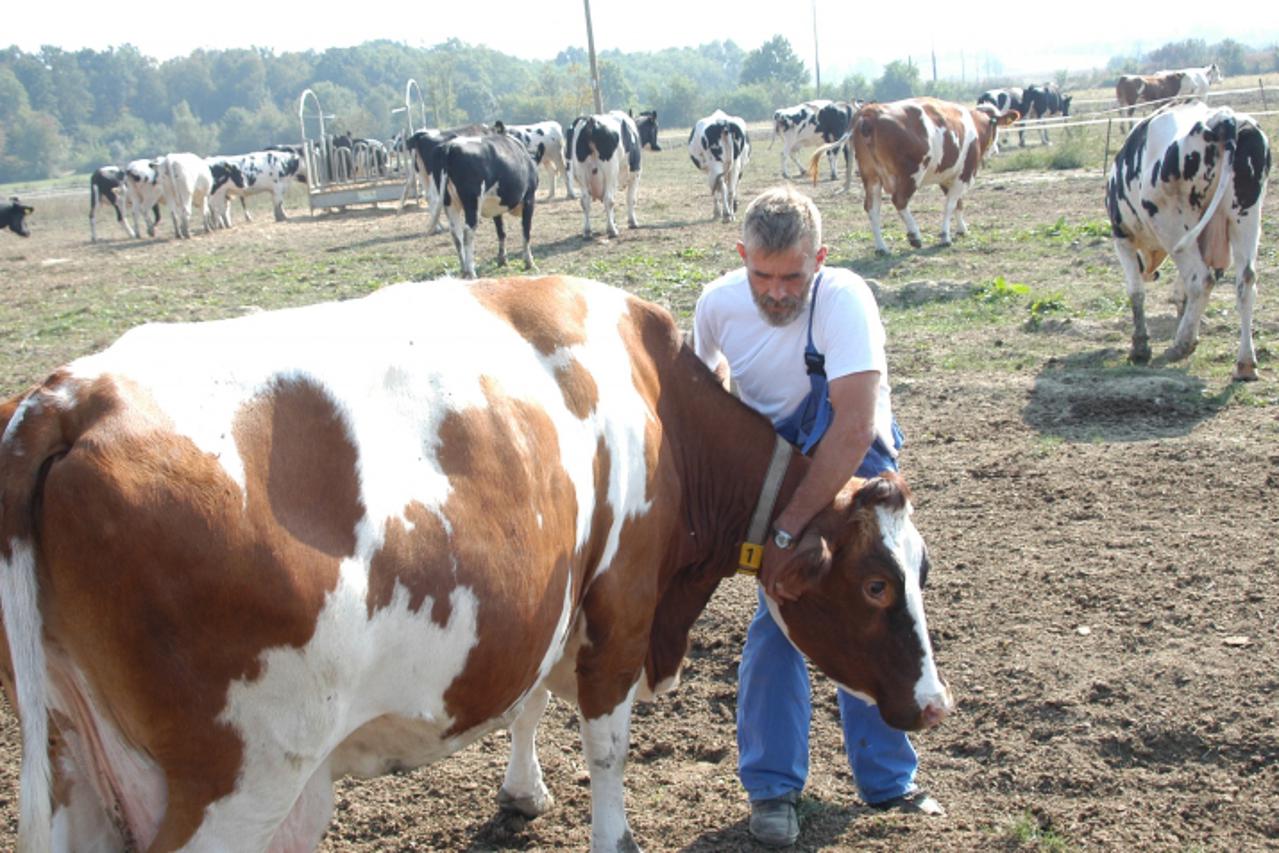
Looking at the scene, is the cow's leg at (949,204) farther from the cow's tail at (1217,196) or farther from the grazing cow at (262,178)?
the grazing cow at (262,178)

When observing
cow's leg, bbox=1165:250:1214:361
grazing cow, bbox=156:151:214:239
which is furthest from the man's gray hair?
grazing cow, bbox=156:151:214:239

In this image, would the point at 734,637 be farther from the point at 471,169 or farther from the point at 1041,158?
the point at 1041,158

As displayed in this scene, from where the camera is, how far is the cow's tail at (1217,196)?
9.38 metres

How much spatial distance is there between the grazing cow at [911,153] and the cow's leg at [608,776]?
13.7 meters

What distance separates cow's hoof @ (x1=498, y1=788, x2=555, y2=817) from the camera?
4.35 meters

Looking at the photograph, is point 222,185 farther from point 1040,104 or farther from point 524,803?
point 524,803

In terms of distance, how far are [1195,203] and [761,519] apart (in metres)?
7.36

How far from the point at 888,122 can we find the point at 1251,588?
496 inches

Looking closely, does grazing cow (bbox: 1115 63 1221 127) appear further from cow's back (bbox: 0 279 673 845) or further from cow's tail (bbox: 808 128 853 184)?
cow's back (bbox: 0 279 673 845)

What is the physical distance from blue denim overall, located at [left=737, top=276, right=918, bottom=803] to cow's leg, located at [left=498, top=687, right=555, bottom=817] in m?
0.75

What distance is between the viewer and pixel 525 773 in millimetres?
4324

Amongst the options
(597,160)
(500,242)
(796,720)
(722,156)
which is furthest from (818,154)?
(796,720)

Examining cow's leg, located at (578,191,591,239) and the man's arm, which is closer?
the man's arm

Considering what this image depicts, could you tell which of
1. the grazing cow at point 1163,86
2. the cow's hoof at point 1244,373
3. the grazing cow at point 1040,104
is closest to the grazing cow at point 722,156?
the cow's hoof at point 1244,373
